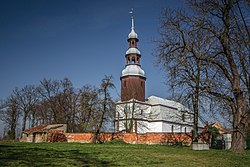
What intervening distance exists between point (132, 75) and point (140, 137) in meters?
23.3

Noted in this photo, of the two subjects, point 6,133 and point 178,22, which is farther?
point 6,133

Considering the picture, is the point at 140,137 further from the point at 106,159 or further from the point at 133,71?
the point at 106,159

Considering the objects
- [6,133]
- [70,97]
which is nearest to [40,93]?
[70,97]

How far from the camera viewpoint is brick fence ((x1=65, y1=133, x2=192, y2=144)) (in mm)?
28600

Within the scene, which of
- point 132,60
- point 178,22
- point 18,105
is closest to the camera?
point 178,22

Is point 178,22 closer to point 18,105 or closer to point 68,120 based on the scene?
point 68,120

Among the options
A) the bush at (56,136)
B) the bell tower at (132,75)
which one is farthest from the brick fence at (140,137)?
the bell tower at (132,75)

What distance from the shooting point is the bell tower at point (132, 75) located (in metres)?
54.7

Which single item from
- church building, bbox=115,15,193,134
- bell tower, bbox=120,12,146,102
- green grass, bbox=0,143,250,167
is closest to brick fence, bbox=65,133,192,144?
church building, bbox=115,15,193,134

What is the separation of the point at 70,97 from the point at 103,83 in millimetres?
15284

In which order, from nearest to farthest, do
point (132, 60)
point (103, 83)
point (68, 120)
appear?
point (103, 83)
point (68, 120)
point (132, 60)

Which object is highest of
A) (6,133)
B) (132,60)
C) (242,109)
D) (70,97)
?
(132,60)

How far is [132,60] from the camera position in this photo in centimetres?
5569

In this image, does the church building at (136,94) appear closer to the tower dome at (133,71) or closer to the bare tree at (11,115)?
the tower dome at (133,71)
